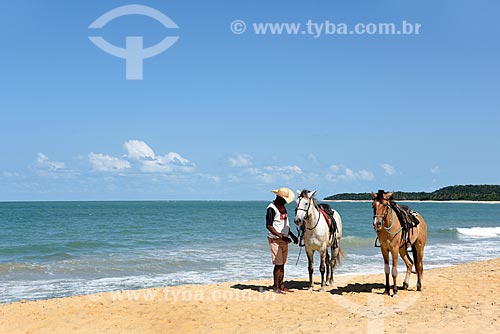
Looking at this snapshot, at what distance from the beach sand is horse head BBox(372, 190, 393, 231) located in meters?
1.43

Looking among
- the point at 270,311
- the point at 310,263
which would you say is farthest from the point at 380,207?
the point at 270,311

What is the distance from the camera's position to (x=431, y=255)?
2059cm

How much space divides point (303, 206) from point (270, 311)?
6.62 ft

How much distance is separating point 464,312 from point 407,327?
4.71 ft

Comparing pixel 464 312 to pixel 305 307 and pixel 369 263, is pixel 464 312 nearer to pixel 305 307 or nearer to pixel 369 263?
pixel 305 307

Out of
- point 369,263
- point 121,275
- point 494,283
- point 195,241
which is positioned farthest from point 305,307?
point 195,241

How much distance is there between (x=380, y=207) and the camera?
916 centimetres

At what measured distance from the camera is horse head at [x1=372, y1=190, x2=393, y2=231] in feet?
30.0

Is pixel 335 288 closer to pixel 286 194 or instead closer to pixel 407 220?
pixel 407 220

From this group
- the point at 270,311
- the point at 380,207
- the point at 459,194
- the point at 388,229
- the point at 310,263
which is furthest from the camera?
the point at 459,194

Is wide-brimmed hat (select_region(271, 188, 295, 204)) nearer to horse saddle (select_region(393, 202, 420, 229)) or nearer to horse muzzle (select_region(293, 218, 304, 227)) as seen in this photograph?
horse muzzle (select_region(293, 218, 304, 227))

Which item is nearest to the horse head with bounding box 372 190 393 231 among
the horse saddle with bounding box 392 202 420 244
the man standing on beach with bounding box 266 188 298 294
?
the horse saddle with bounding box 392 202 420 244

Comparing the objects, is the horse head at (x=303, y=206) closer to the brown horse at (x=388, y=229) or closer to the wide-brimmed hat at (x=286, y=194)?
the wide-brimmed hat at (x=286, y=194)

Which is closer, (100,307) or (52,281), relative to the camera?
(100,307)
